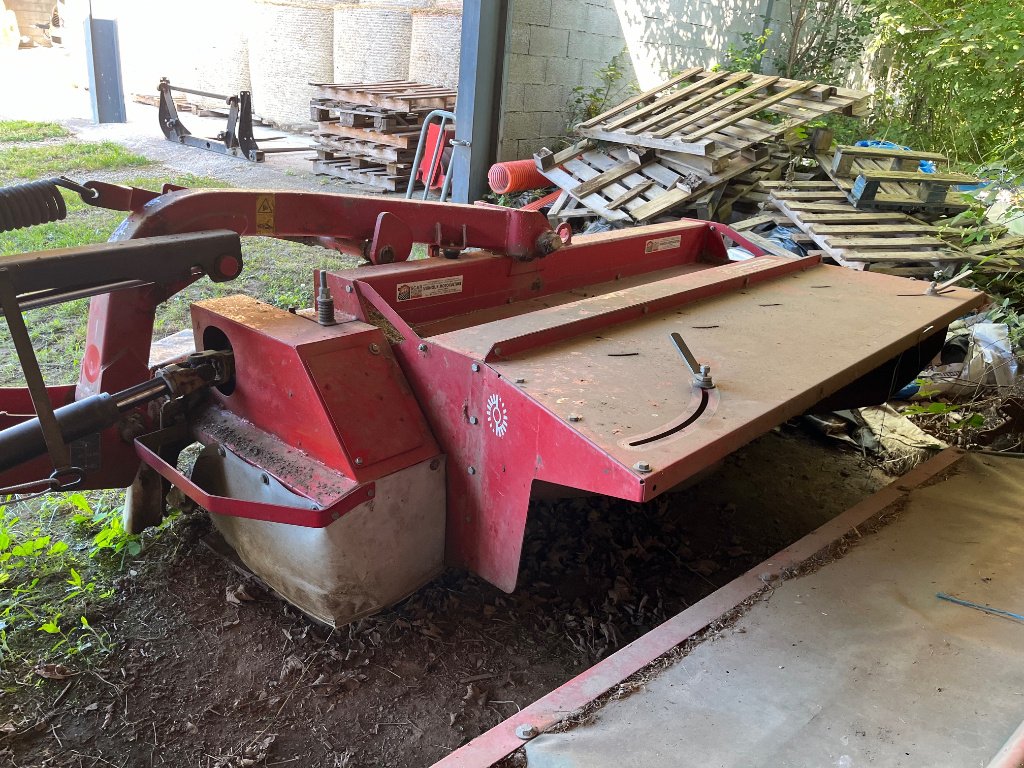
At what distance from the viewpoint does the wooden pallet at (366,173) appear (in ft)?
24.4

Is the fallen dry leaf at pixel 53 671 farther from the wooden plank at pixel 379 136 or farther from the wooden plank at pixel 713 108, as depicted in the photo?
the wooden plank at pixel 379 136

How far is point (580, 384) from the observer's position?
6.06ft

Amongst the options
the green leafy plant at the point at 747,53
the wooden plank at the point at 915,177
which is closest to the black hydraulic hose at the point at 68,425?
the wooden plank at the point at 915,177

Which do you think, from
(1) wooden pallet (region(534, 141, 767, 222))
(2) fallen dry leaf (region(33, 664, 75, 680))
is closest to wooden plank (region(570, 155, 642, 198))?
(1) wooden pallet (region(534, 141, 767, 222))

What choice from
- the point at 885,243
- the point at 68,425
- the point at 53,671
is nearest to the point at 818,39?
the point at 885,243

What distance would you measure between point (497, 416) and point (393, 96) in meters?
→ 6.16

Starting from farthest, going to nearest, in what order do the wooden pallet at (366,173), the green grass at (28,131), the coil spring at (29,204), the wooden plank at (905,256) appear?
1. the green grass at (28,131)
2. the wooden pallet at (366,173)
3. the wooden plank at (905,256)
4. the coil spring at (29,204)

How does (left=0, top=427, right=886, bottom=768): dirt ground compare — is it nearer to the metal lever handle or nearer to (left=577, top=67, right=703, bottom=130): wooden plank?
the metal lever handle

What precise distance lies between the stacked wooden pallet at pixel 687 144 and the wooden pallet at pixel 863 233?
406 mm

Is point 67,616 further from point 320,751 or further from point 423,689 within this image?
point 423,689

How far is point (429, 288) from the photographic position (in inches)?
96.7

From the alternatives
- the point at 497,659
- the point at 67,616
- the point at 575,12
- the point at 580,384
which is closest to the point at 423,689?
the point at 497,659

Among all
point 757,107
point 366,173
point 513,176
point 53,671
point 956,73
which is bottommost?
point 53,671

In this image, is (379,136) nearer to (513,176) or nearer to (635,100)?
(513,176)
